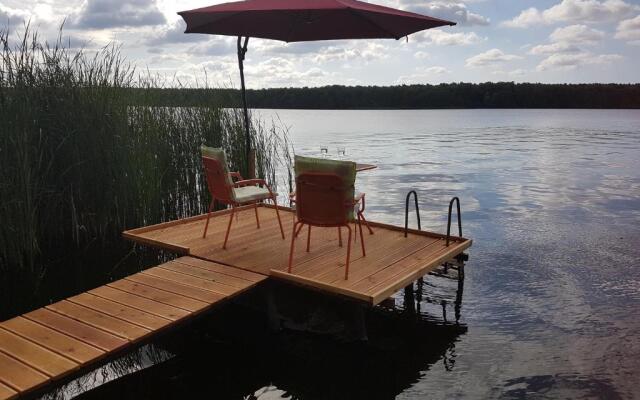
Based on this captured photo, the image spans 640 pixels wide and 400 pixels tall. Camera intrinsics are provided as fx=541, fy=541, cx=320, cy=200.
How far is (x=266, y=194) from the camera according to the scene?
571 centimetres

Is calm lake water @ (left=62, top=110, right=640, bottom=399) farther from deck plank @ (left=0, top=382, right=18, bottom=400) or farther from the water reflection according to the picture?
deck plank @ (left=0, top=382, right=18, bottom=400)

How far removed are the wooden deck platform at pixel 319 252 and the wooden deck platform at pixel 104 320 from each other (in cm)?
37

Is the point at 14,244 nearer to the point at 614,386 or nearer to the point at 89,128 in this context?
the point at 89,128

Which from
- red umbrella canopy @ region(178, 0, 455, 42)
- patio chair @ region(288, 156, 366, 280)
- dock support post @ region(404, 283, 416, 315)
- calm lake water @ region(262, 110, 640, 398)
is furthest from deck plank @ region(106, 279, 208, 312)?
red umbrella canopy @ region(178, 0, 455, 42)

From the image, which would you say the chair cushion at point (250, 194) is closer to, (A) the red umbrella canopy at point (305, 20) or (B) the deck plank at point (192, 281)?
(B) the deck plank at point (192, 281)

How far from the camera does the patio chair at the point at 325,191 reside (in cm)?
427

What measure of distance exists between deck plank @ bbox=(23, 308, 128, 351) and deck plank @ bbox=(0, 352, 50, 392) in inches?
15.6

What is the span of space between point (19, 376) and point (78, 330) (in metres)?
0.61

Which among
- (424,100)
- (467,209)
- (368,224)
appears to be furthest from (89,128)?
(424,100)

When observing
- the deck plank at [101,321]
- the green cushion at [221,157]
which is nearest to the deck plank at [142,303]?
the deck plank at [101,321]

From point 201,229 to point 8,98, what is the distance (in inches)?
103

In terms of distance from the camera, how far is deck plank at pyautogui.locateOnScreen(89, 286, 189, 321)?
3961 mm

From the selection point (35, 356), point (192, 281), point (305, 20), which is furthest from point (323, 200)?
point (305, 20)

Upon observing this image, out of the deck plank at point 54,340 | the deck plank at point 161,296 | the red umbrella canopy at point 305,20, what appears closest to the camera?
the deck plank at point 54,340
